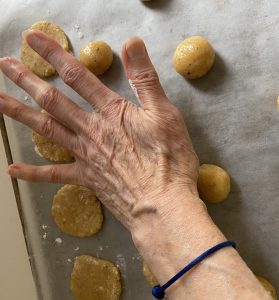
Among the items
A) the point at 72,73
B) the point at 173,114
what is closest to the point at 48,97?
the point at 72,73

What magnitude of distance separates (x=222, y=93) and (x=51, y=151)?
0.54 metres

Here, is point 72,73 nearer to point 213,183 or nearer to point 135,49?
point 135,49

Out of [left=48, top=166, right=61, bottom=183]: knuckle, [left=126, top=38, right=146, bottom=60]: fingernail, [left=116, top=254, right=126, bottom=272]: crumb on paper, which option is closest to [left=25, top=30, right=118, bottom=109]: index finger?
[left=126, top=38, right=146, bottom=60]: fingernail

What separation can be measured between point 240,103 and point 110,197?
1.42 ft

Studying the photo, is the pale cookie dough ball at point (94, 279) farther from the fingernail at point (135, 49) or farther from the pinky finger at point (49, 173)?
the fingernail at point (135, 49)

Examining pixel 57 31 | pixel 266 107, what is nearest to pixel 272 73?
pixel 266 107

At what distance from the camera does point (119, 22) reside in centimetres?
129

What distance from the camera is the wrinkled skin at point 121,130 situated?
99cm

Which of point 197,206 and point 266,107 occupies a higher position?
point 266,107

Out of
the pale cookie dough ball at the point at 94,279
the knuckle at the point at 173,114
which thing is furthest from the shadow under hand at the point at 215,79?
the pale cookie dough ball at the point at 94,279

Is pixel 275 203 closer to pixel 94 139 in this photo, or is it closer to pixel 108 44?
pixel 94 139

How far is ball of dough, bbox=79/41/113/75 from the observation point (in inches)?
48.8

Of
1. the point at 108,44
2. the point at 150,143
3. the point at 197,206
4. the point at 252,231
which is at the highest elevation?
the point at 108,44

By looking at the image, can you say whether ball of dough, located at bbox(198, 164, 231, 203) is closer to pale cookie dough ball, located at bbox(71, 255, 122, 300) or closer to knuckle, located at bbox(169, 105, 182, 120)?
knuckle, located at bbox(169, 105, 182, 120)
